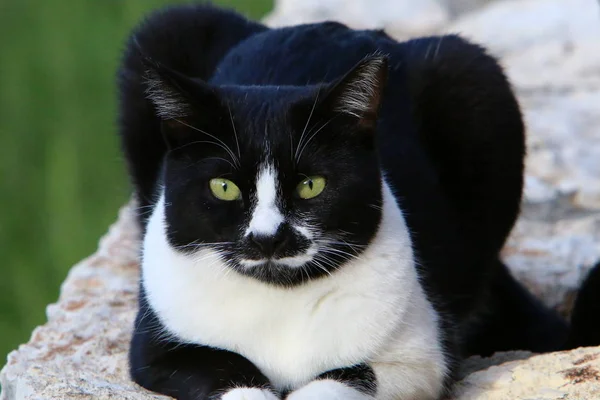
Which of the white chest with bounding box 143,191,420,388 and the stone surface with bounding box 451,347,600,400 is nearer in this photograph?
the stone surface with bounding box 451,347,600,400

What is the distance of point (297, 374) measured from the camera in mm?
2318

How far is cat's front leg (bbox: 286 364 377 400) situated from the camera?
2.21m

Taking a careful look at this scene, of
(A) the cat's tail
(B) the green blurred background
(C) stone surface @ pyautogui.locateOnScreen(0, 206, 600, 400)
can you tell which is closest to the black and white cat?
(C) stone surface @ pyautogui.locateOnScreen(0, 206, 600, 400)

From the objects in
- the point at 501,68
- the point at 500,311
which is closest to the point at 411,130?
the point at 501,68

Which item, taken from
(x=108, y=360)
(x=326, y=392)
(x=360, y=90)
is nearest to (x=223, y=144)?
(x=360, y=90)

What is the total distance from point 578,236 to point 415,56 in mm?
936

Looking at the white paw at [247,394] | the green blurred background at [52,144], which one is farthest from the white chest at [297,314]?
the green blurred background at [52,144]

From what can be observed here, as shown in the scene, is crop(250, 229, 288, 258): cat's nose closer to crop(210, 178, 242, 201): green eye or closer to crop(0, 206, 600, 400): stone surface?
crop(210, 178, 242, 201): green eye

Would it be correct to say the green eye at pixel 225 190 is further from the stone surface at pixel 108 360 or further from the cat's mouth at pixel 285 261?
the stone surface at pixel 108 360

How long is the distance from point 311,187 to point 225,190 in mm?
185

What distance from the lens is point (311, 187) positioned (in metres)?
2.24

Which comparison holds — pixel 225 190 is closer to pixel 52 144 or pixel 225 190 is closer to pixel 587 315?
pixel 587 315

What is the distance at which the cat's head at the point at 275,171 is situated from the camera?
2184 mm

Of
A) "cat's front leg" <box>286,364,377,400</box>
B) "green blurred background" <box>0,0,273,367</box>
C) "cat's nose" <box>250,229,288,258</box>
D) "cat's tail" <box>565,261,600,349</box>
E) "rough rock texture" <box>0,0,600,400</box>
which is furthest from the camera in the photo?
"green blurred background" <box>0,0,273,367</box>
